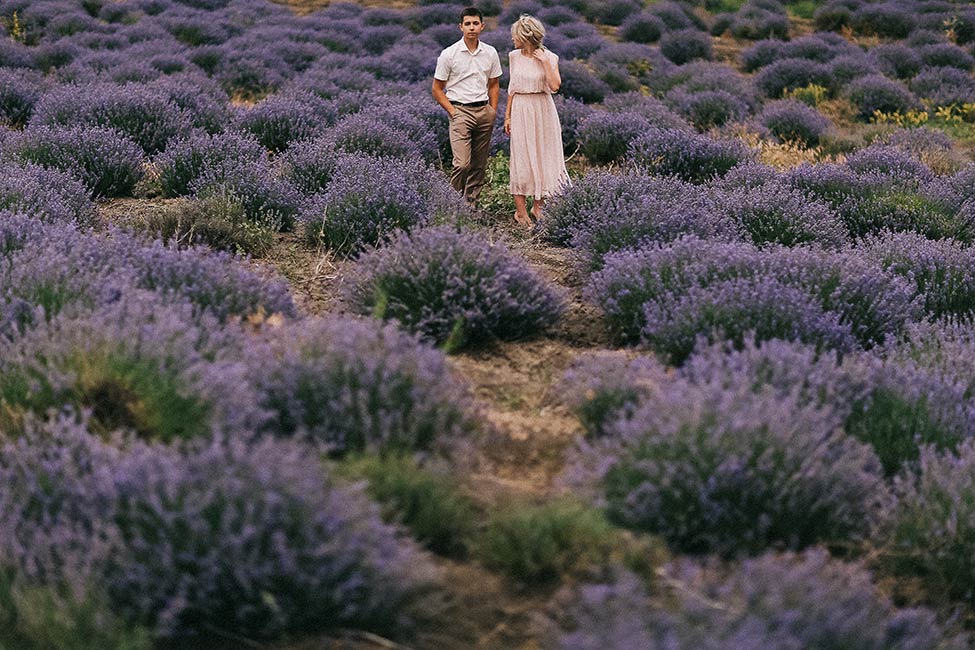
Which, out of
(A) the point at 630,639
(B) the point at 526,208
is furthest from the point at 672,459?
(B) the point at 526,208

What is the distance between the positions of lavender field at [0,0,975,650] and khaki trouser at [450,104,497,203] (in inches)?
26.4

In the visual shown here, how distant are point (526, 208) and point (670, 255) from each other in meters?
3.36

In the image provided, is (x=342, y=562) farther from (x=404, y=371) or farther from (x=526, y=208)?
(x=526, y=208)

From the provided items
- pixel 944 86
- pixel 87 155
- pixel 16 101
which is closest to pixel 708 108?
pixel 944 86

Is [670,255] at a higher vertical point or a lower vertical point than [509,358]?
higher

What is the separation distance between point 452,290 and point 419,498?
1.76m

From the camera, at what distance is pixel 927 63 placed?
54.2 feet

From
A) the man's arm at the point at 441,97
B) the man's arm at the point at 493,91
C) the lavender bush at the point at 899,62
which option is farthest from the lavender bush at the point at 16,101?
the lavender bush at the point at 899,62

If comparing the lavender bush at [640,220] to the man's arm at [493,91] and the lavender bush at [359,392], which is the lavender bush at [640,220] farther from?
the lavender bush at [359,392]

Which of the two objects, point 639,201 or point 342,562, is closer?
point 342,562

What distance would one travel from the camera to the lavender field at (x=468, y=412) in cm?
252

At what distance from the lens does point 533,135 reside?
7812mm

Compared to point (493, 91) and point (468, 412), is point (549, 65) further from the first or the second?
point (468, 412)

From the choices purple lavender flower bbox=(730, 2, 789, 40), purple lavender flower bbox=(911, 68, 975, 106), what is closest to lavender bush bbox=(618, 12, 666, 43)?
purple lavender flower bbox=(730, 2, 789, 40)
